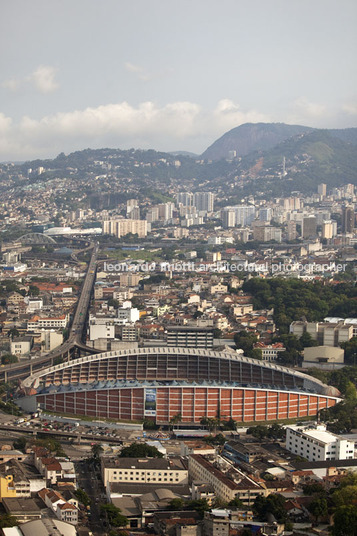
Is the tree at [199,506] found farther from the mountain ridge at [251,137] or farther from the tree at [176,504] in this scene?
the mountain ridge at [251,137]

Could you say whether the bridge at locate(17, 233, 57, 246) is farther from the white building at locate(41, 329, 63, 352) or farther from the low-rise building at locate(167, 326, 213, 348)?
the low-rise building at locate(167, 326, 213, 348)

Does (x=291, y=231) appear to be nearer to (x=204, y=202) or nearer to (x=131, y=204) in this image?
(x=131, y=204)

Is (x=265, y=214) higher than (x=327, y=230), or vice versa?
(x=265, y=214)

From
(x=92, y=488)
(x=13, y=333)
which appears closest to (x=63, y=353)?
(x=13, y=333)

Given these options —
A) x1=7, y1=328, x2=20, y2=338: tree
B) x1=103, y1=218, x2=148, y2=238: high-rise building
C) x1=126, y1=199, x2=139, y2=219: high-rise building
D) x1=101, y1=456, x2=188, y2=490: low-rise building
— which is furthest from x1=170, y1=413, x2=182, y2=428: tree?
x1=126, y1=199, x2=139, y2=219: high-rise building

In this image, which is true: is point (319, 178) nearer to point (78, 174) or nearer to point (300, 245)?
point (78, 174)

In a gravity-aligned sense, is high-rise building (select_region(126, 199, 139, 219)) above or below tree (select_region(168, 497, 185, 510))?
above

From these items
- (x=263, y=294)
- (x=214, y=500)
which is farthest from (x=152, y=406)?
(x=263, y=294)

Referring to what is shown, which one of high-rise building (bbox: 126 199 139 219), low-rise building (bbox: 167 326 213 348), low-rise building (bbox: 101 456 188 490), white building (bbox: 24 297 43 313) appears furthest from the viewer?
high-rise building (bbox: 126 199 139 219)

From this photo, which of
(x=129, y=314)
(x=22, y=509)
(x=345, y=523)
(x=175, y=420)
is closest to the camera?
(x=345, y=523)
